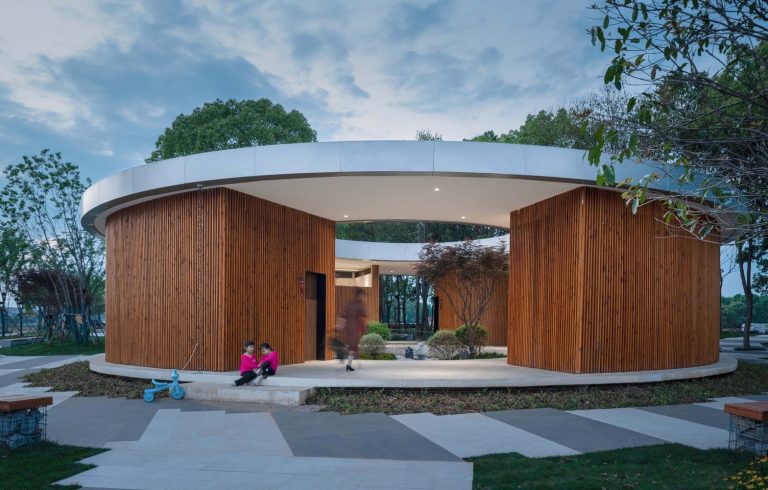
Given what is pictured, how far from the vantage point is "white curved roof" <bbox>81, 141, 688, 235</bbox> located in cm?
941

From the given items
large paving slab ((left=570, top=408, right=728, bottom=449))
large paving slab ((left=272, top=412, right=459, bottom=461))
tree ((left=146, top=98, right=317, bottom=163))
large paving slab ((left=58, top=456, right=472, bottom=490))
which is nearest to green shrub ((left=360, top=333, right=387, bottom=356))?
large paving slab ((left=272, top=412, right=459, bottom=461))

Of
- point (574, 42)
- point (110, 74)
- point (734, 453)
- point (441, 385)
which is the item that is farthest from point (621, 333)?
point (110, 74)

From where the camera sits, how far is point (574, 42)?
18.4 ft

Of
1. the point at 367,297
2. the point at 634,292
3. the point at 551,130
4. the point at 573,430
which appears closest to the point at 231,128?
the point at 367,297

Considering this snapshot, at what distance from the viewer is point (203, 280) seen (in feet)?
34.5

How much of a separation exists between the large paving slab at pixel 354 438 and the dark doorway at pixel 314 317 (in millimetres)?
5463

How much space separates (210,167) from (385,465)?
6497mm

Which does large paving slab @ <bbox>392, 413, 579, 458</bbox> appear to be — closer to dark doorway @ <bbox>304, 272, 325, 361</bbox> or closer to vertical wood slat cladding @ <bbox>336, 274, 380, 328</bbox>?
dark doorway @ <bbox>304, 272, 325, 361</bbox>

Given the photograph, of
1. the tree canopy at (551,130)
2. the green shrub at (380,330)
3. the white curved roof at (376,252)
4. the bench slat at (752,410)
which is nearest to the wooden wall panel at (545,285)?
the bench slat at (752,410)

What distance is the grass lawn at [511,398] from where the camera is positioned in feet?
27.6

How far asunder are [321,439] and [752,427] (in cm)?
452

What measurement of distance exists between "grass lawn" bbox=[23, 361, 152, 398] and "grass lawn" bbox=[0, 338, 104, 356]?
9.09 meters

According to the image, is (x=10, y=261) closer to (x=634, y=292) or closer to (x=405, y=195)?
(x=405, y=195)

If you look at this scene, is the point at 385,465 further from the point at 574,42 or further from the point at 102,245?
the point at 102,245
